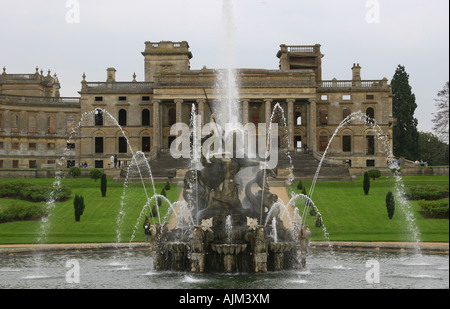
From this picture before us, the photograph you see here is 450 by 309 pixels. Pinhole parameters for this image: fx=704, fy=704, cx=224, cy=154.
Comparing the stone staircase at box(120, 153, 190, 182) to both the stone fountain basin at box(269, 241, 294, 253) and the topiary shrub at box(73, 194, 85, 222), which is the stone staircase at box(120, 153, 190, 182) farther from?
the stone fountain basin at box(269, 241, 294, 253)

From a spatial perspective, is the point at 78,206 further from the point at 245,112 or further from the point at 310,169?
the point at 245,112

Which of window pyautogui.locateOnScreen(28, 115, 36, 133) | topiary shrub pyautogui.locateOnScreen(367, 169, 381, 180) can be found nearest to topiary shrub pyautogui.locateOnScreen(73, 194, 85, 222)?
topiary shrub pyautogui.locateOnScreen(367, 169, 381, 180)

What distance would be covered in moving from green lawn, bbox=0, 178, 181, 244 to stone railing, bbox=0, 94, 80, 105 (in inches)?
1362

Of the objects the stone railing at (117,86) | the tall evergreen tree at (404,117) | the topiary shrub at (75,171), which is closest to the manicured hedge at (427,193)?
the topiary shrub at (75,171)

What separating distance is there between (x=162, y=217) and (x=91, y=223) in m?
3.88

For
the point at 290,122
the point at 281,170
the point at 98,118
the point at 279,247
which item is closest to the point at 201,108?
the point at 290,122

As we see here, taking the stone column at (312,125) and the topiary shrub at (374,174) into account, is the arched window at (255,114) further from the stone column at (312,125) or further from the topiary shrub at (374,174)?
the topiary shrub at (374,174)

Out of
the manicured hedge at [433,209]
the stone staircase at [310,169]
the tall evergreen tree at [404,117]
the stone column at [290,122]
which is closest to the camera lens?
the manicured hedge at [433,209]

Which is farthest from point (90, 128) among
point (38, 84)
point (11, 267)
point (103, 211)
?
point (11, 267)

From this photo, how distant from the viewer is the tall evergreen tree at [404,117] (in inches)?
3214

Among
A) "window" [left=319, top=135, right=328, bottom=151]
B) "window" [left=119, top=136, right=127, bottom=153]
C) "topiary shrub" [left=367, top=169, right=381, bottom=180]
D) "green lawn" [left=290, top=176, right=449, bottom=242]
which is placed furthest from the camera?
"window" [left=119, top=136, right=127, bottom=153]

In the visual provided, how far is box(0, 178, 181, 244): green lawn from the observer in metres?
34.5

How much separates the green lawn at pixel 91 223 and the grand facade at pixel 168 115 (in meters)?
27.4
